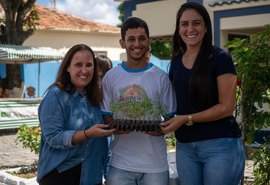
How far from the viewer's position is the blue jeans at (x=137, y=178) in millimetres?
2912

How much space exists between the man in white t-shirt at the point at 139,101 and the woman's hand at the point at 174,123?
0.12 metres

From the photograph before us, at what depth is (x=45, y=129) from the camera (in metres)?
2.81

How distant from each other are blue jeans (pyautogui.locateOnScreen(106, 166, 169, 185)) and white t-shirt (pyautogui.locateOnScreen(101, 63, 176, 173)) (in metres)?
0.03

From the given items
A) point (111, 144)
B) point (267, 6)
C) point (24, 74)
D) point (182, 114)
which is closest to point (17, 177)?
point (111, 144)

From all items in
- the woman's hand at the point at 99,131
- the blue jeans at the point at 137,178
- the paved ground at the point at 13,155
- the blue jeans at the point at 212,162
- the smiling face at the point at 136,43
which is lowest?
the paved ground at the point at 13,155

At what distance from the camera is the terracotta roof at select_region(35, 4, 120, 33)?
22.3 meters

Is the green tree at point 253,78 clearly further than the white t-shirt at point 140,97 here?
Yes

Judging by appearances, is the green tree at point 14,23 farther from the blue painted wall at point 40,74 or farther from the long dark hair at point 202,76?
the long dark hair at point 202,76

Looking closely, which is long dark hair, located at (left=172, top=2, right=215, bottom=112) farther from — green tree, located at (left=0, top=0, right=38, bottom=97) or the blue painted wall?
the blue painted wall

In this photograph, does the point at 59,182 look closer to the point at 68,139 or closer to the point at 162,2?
the point at 68,139

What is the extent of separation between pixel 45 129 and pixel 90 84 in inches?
Answer: 17.9

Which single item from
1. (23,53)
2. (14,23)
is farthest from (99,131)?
(14,23)

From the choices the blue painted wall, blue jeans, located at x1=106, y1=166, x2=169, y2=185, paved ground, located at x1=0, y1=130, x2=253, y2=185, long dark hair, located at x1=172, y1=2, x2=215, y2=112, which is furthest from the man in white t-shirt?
the blue painted wall

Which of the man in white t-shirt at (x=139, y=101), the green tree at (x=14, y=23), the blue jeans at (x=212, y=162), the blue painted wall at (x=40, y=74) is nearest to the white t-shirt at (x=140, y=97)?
the man in white t-shirt at (x=139, y=101)
